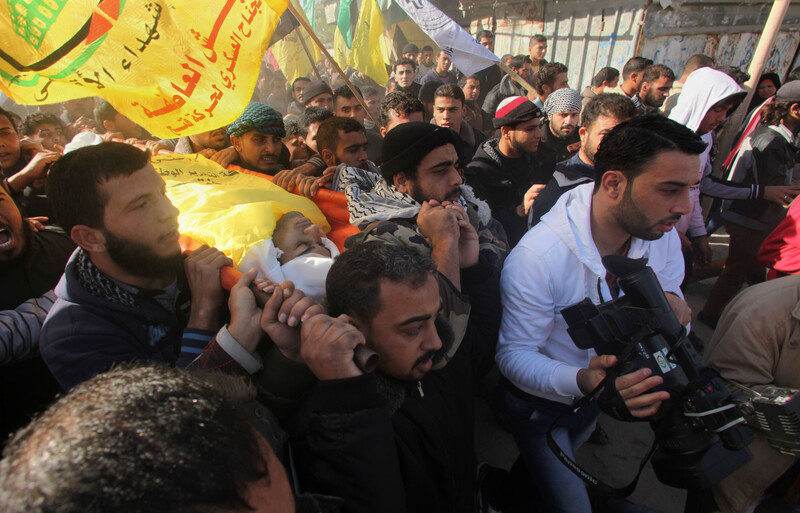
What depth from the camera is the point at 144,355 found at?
143cm

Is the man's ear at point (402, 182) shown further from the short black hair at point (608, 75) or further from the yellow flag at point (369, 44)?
the short black hair at point (608, 75)

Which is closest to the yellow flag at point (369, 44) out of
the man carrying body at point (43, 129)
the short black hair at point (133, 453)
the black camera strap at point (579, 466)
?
the man carrying body at point (43, 129)

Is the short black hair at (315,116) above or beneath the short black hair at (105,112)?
beneath

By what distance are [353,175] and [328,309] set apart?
1.28 metres

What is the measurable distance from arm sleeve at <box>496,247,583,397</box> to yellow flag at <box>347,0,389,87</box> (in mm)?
5799

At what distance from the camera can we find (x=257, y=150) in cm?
298

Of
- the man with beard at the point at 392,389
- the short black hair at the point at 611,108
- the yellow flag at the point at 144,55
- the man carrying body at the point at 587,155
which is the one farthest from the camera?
the short black hair at the point at 611,108

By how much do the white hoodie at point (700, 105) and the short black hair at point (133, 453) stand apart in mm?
3913

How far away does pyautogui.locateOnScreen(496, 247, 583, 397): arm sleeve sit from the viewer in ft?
5.58

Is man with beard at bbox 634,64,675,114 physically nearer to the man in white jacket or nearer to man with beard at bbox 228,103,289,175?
the man in white jacket

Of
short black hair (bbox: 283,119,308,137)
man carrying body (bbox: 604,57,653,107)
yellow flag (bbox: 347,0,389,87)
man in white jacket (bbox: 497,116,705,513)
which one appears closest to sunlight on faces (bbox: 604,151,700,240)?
man in white jacket (bbox: 497,116,705,513)

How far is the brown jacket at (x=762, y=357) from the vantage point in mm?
1591

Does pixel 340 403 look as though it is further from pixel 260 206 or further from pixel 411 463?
pixel 260 206

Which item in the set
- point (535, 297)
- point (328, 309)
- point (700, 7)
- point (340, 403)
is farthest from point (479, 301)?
point (700, 7)
